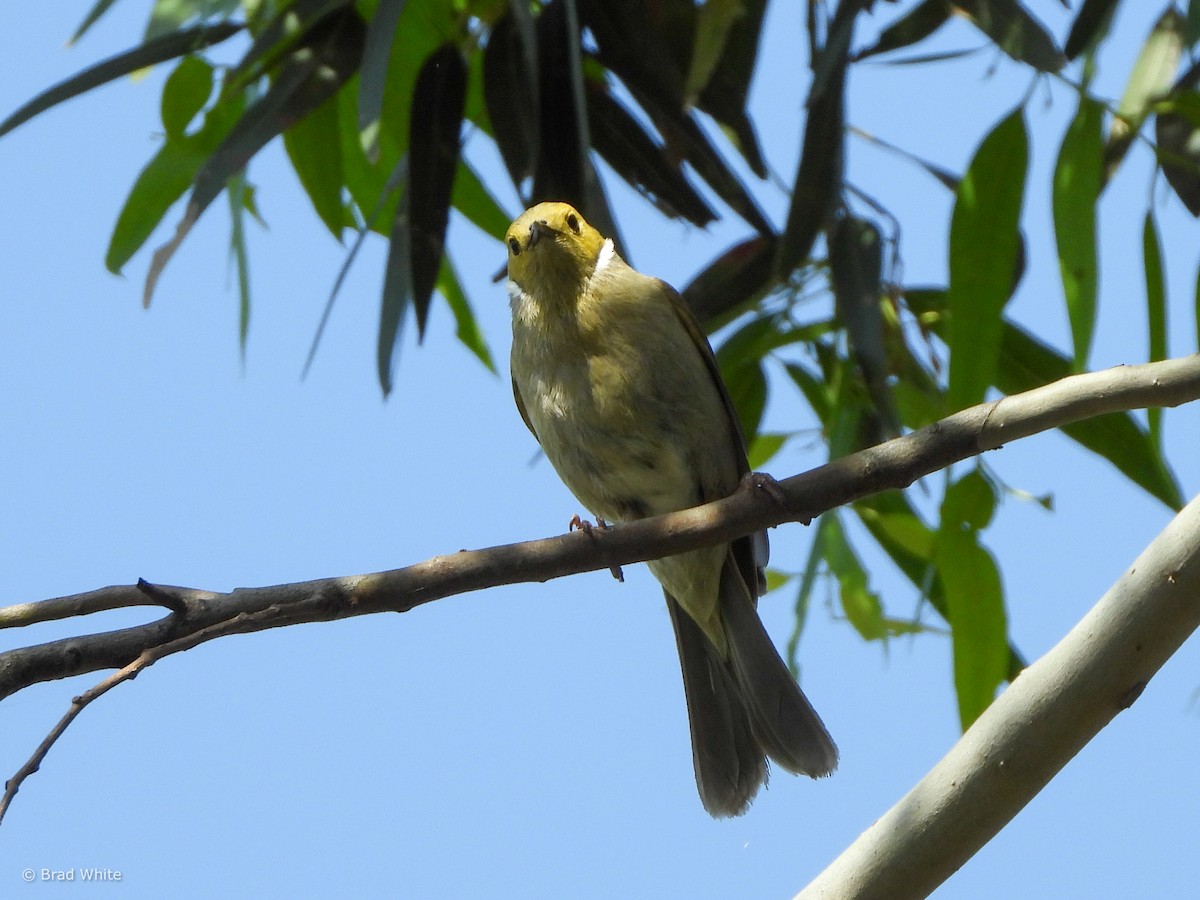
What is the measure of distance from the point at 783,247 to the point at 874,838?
1.86 m

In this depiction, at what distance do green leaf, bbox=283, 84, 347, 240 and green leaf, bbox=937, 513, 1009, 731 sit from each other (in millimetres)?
2124

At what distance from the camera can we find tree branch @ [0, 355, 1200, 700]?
2.18 m

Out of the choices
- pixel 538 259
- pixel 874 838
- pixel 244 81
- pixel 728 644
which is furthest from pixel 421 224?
pixel 874 838

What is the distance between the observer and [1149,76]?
13.0ft

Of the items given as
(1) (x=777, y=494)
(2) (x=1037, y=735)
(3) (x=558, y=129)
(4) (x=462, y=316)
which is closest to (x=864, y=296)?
(3) (x=558, y=129)

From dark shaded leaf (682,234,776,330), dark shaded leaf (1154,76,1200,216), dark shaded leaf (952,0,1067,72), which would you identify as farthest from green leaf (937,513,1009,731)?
dark shaded leaf (952,0,1067,72)

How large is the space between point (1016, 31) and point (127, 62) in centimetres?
238

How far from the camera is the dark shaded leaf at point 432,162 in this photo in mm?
3688

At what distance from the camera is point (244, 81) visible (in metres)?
3.87

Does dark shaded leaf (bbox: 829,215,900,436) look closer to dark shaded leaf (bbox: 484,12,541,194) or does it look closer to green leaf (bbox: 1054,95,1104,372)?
green leaf (bbox: 1054,95,1104,372)

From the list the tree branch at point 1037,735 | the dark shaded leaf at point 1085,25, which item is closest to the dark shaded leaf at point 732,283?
the dark shaded leaf at point 1085,25

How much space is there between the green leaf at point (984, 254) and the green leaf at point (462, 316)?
66.5 inches

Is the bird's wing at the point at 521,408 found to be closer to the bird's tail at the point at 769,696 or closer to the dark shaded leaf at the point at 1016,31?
the bird's tail at the point at 769,696

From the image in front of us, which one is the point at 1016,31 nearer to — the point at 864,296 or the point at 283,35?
the point at 864,296
